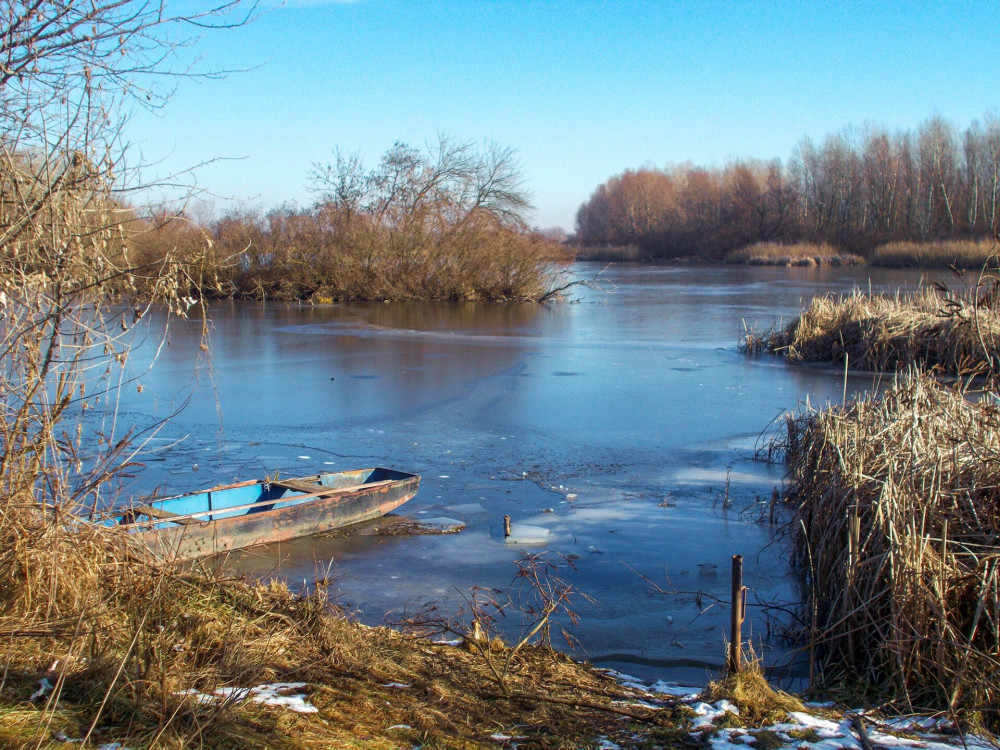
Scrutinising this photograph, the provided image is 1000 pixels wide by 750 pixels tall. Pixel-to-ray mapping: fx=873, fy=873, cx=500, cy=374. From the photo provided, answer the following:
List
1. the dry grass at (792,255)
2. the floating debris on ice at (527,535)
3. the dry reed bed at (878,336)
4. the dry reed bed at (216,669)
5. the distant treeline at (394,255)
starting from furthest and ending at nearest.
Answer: the dry grass at (792,255) < the distant treeline at (394,255) < the dry reed bed at (878,336) < the floating debris on ice at (527,535) < the dry reed bed at (216,669)

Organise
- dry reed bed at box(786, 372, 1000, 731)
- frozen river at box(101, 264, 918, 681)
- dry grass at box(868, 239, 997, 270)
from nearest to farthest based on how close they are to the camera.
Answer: dry reed bed at box(786, 372, 1000, 731)
frozen river at box(101, 264, 918, 681)
dry grass at box(868, 239, 997, 270)

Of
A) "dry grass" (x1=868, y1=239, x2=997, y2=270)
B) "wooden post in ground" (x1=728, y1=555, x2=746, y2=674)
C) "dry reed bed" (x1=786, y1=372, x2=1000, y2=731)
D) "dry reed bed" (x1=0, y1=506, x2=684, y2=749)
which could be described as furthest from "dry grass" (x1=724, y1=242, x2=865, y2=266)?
"dry reed bed" (x1=0, y1=506, x2=684, y2=749)

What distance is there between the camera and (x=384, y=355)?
17.9 m

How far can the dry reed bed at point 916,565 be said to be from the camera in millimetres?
4137

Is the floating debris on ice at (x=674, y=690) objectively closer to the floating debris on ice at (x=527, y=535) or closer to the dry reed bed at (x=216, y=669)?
the dry reed bed at (x=216, y=669)

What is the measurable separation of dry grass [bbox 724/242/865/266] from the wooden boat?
167 ft

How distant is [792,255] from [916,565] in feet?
189

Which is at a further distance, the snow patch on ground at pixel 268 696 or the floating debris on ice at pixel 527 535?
the floating debris on ice at pixel 527 535

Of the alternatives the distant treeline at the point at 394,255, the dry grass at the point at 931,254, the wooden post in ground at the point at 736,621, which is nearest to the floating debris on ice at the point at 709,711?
the wooden post in ground at the point at 736,621

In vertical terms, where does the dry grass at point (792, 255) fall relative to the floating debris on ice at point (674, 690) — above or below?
above

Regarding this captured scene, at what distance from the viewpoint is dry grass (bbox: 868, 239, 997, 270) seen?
4450 cm

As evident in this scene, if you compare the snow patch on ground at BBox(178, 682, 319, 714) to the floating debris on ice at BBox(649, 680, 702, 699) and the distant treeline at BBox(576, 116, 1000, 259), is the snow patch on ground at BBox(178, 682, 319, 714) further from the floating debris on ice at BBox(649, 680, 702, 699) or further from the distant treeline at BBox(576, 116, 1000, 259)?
the distant treeline at BBox(576, 116, 1000, 259)

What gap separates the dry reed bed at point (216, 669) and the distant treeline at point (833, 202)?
2368 inches

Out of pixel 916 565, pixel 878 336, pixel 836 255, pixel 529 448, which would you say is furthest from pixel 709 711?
pixel 836 255
